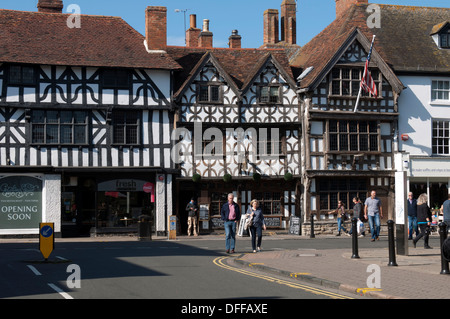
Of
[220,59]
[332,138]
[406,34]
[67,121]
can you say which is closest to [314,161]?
[332,138]

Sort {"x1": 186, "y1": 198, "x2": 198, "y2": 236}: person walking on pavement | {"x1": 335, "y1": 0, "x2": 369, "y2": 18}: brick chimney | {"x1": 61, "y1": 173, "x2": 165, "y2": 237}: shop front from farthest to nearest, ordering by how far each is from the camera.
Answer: {"x1": 335, "y1": 0, "x2": 369, "y2": 18}: brick chimney
{"x1": 61, "y1": 173, "x2": 165, "y2": 237}: shop front
{"x1": 186, "y1": 198, "x2": 198, "y2": 236}: person walking on pavement

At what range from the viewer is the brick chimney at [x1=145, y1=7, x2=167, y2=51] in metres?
33.2

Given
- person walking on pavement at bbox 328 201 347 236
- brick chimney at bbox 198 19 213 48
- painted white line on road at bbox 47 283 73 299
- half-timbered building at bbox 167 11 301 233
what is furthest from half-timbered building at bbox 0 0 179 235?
painted white line on road at bbox 47 283 73 299

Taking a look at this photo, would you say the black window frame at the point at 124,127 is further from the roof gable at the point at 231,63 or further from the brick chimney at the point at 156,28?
the brick chimney at the point at 156,28

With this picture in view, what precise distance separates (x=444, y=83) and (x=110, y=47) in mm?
17776

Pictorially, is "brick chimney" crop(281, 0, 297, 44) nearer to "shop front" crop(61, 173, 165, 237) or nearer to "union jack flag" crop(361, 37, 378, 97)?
"union jack flag" crop(361, 37, 378, 97)

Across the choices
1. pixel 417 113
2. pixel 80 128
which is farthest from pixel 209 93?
pixel 417 113

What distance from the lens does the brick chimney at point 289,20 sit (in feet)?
143

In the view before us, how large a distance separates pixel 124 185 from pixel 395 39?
55.2 ft

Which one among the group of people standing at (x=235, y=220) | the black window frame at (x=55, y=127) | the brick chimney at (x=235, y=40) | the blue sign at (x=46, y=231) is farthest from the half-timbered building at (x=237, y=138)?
the blue sign at (x=46, y=231)

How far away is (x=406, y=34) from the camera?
3681 cm

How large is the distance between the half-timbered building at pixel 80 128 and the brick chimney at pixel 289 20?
13289 millimetres

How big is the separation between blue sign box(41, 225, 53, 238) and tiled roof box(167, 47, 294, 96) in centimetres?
1633

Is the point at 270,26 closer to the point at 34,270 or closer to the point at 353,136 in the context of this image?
the point at 353,136
